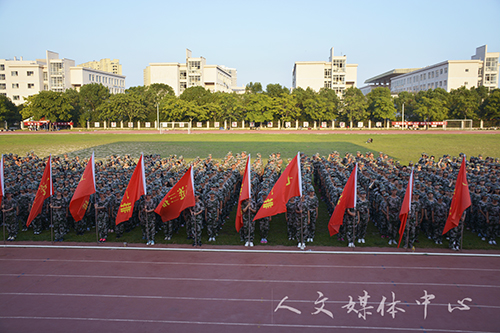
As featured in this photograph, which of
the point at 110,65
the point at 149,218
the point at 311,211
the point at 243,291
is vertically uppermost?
the point at 110,65

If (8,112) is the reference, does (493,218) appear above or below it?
below

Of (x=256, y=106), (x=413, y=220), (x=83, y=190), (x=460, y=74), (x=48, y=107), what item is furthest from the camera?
(x=460, y=74)

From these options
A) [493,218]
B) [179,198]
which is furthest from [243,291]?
[493,218]

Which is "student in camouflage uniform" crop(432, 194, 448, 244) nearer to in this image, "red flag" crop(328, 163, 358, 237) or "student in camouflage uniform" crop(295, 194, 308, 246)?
"red flag" crop(328, 163, 358, 237)

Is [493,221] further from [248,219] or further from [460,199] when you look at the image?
[248,219]

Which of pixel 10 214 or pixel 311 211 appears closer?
pixel 311 211

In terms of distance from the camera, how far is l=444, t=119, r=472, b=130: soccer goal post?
69.1 metres

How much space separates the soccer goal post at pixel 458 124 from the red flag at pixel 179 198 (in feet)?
235

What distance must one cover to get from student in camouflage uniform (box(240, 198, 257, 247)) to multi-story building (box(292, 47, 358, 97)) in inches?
3573

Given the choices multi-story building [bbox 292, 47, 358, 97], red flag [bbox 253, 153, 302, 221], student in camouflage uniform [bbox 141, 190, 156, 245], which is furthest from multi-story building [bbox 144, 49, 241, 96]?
red flag [bbox 253, 153, 302, 221]

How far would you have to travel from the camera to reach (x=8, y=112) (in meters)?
74.8

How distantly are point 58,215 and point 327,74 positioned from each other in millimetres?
97981

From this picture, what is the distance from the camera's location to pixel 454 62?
87.5m

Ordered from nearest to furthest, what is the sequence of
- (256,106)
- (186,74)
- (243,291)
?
(243,291)
(256,106)
(186,74)
